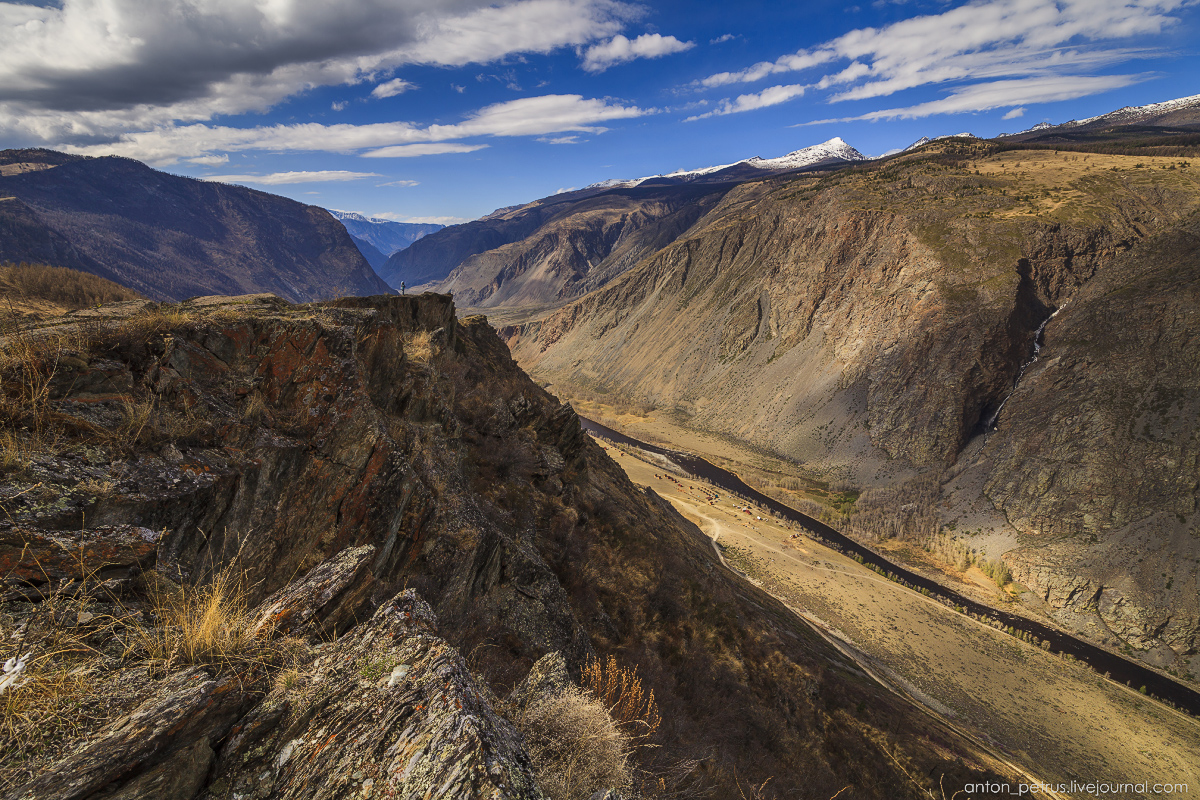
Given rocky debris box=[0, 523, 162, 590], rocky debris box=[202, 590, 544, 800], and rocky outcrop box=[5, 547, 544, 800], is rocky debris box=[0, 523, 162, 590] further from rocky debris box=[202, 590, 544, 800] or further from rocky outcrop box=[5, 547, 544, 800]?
rocky debris box=[202, 590, 544, 800]

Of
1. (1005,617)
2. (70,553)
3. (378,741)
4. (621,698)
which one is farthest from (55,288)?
(1005,617)

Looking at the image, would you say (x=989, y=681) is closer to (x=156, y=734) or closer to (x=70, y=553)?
(x=156, y=734)

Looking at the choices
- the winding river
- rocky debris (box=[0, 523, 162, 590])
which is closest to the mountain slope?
rocky debris (box=[0, 523, 162, 590])

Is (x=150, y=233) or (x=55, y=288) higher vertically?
(x=150, y=233)

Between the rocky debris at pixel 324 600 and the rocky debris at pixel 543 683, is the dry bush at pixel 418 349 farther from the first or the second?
the rocky debris at pixel 543 683

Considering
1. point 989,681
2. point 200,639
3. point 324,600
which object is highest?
point 200,639

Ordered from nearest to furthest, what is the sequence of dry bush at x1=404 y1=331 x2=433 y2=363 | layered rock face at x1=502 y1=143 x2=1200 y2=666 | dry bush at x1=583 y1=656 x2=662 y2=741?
dry bush at x1=583 y1=656 x2=662 y2=741 → dry bush at x1=404 y1=331 x2=433 y2=363 → layered rock face at x1=502 y1=143 x2=1200 y2=666

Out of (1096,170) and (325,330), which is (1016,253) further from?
(325,330)

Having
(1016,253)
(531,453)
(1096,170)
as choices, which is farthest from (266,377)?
(1096,170)
